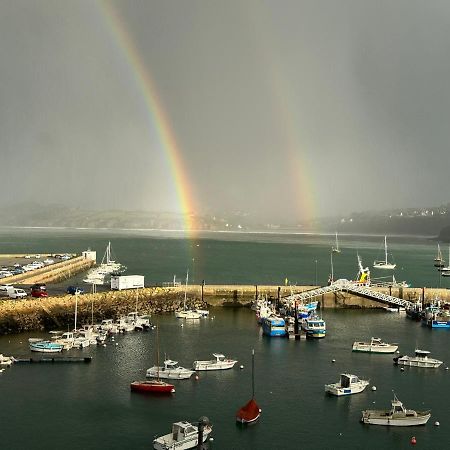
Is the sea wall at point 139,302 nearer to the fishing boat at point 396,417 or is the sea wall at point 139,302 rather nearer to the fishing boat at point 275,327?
the fishing boat at point 275,327

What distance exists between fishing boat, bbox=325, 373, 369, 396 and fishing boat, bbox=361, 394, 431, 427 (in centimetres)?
287

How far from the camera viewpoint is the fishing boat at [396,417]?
22.3m

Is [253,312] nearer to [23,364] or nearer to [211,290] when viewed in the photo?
[211,290]

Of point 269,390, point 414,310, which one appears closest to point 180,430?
point 269,390

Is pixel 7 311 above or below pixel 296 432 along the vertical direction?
above

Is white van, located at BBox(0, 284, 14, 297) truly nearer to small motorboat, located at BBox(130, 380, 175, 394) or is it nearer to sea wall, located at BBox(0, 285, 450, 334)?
sea wall, located at BBox(0, 285, 450, 334)

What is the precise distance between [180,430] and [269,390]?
7.32 meters

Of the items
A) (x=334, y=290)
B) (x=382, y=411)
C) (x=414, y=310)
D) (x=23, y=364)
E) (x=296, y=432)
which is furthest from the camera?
(x=334, y=290)

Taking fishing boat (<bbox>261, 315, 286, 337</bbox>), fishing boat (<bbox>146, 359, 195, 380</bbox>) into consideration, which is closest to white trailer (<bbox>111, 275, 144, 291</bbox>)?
A: fishing boat (<bbox>261, 315, 286, 337</bbox>)

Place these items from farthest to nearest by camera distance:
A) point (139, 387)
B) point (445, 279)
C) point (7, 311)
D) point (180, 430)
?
point (445, 279) < point (7, 311) < point (139, 387) < point (180, 430)

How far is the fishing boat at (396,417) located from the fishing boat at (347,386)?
287cm

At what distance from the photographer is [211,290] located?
49281mm

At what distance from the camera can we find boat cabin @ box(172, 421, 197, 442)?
64.2ft

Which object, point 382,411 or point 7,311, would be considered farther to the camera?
point 7,311
